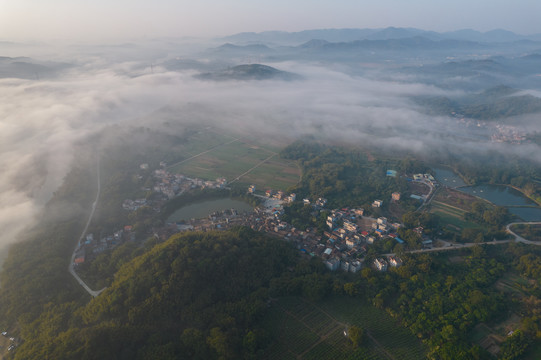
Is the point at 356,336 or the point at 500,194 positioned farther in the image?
the point at 500,194

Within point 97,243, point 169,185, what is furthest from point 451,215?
point 97,243

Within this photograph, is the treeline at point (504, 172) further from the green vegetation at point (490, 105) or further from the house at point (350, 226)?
the green vegetation at point (490, 105)

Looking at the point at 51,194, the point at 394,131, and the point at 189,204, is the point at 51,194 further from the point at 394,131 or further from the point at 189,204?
the point at 394,131

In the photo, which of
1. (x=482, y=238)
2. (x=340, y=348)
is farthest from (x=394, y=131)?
(x=340, y=348)

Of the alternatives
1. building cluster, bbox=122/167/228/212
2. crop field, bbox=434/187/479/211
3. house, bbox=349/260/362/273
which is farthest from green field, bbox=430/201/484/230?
building cluster, bbox=122/167/228/212

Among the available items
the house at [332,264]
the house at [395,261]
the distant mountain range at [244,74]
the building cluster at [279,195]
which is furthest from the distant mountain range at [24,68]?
the house at [395,261]

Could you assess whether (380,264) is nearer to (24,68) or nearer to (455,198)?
(455,198)

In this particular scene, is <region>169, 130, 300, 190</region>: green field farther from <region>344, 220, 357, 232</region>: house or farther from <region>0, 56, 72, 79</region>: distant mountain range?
<region>0, 56, 72, 79</region>: distant mountain range
